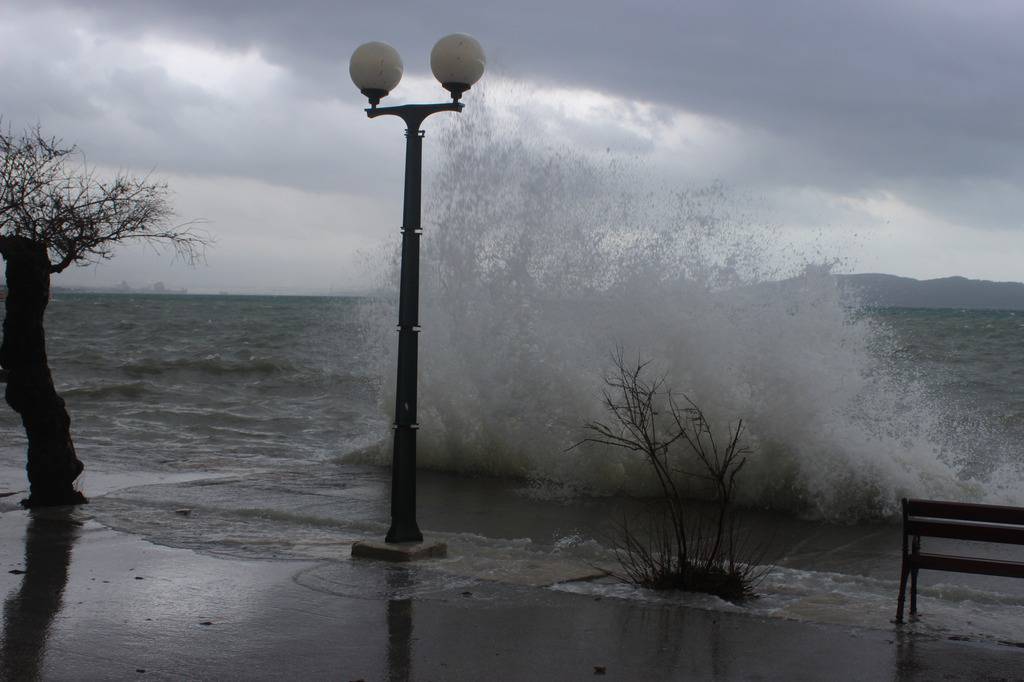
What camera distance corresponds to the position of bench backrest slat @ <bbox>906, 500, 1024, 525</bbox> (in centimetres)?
590

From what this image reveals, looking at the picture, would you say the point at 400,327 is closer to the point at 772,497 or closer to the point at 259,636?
the point at 259,636

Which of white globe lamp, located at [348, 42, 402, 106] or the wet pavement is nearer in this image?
the wet pavement

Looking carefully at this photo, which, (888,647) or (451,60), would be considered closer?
(888,647)

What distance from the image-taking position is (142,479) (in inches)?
550

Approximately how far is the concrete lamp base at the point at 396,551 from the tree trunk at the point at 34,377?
12.5 feet

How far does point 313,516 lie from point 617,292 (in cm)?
680

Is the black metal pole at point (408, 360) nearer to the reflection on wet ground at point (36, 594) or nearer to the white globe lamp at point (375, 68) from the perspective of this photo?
the white globe lamp at point (375, 68)

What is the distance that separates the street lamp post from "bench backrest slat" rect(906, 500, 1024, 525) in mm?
3600

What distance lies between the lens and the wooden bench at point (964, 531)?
5895 mm

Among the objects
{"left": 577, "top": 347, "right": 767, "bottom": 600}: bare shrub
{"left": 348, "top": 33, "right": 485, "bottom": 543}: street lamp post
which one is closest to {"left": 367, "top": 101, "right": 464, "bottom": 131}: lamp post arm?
{"left": 348, "top": 33, "right": 485, "bottom": 543}: street lamp post

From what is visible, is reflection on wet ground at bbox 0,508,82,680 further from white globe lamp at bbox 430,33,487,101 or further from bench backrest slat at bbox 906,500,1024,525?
bench backrest slat at bbox 906,500,1024,525

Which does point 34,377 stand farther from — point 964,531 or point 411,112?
point 964,531

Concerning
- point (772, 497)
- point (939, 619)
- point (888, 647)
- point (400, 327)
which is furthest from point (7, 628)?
point (772, 497)

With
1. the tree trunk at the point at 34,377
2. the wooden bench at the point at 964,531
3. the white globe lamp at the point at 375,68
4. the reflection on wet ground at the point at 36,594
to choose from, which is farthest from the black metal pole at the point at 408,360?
the tree trunk at the point at 34,377
